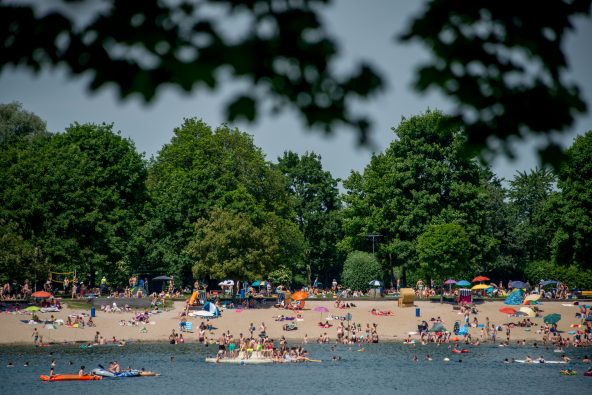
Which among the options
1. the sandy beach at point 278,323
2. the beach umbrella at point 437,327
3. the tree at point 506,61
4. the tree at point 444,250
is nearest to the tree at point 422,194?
the tree at point 444,250

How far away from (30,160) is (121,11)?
88564 mm

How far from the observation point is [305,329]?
83.7 metres

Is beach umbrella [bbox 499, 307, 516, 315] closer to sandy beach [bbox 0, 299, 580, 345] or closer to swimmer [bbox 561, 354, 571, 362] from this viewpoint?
sandy beach [bbox 0, 299, 580, 345]

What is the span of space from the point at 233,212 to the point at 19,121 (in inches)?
A: 1629

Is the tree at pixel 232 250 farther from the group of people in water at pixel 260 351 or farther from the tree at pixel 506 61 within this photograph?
the tree at pixel 506 61

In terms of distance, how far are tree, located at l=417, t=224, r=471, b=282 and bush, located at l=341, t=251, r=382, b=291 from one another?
724 cm

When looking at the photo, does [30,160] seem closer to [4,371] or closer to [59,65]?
[4,371]

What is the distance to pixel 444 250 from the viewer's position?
97688 millimetres

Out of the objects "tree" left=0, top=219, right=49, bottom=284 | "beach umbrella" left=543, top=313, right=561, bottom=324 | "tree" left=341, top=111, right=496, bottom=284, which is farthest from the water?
"tree" left=341, top=111, right=496, bottom=284

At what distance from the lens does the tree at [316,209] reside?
436 feet

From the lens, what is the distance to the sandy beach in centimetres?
7806

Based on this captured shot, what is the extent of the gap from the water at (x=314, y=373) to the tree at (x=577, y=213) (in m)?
25.4

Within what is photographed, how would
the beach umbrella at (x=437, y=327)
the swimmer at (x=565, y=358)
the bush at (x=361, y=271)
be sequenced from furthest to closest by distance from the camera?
the bush at (x=361, y=271) < the beach umbrella at (x=437, y=327) < the swimmer at (x=565, y=358)

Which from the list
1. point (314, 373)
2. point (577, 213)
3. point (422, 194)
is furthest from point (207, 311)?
point (577, 213)
